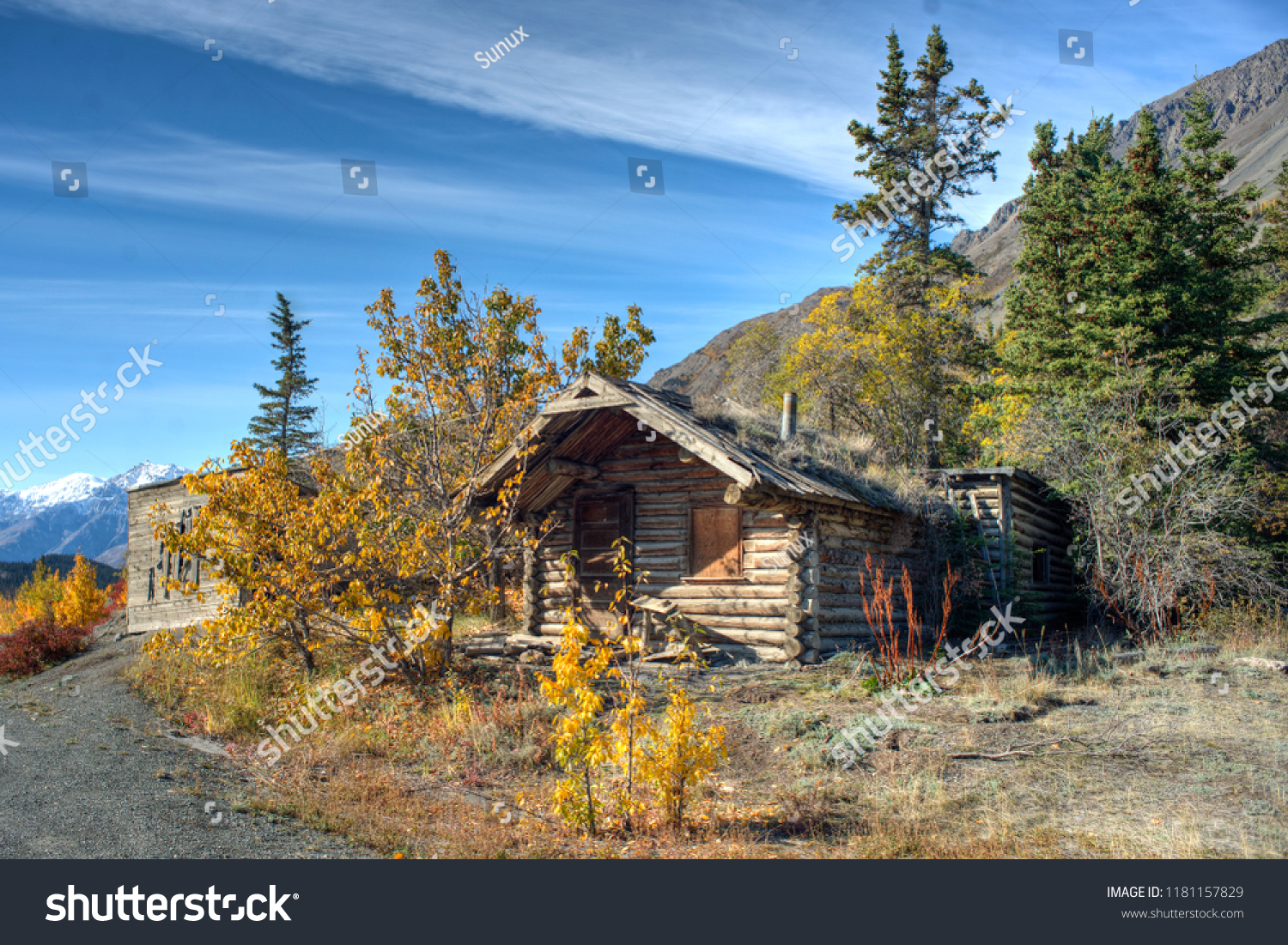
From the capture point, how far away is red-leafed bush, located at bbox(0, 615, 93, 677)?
18.6 metres

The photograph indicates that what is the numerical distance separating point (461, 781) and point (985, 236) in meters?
215

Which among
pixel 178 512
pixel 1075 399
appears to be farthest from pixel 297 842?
pixel 178 512

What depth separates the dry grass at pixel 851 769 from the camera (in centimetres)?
625

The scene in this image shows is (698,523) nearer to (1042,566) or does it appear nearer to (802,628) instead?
(802,628)

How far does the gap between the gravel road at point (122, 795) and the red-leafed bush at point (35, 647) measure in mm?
7500

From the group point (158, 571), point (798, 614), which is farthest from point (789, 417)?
point (158, 571)

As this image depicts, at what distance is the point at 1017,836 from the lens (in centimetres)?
612

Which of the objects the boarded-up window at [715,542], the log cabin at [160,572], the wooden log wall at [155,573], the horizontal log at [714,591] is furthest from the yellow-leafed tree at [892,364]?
the wooden log wall at [155,573]

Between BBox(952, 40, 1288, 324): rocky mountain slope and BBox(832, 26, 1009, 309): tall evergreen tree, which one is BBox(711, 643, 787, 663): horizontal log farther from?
BBox(952, 40, 1288, 324): rocky mountain slope

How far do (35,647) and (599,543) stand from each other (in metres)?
14.7

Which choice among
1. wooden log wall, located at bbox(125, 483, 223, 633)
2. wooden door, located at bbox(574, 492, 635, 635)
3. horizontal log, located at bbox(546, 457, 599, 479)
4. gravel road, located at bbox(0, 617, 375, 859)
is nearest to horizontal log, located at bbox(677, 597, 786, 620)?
wooden door, located at bbox(574, 492, 635, 635)

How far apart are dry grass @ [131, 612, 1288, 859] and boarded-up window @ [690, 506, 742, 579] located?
7.51 feet

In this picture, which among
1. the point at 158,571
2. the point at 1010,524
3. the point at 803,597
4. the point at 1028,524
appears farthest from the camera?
the point at 158,571

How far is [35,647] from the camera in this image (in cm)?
1941
